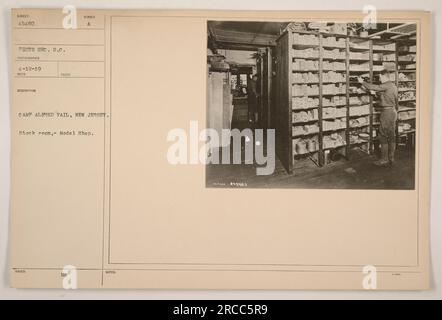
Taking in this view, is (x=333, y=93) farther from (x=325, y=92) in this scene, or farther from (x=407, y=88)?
(x=407, y=88)

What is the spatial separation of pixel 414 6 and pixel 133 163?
1156 millimetres

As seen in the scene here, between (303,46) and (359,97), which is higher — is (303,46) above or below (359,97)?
above

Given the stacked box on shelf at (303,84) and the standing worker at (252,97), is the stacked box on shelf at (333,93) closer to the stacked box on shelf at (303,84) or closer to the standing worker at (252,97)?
the stacked box on shelf at (303,84)

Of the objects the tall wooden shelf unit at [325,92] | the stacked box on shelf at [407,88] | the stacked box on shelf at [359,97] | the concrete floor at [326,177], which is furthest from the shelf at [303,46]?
the concrete floor at [326,177]

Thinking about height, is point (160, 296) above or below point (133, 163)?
below

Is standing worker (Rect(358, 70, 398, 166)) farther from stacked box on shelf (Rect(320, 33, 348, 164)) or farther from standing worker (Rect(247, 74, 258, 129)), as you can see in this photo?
standing worker (Rect(247, 74, 258, 129))

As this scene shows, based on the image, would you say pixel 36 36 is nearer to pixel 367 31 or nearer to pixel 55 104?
pixel 55 104

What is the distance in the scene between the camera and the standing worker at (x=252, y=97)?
1459 mm

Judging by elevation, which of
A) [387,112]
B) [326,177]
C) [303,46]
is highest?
[303,46]

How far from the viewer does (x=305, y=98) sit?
4.81ft

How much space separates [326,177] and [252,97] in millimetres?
392

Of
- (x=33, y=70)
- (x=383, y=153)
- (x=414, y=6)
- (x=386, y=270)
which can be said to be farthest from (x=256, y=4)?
(x=386, y=270)

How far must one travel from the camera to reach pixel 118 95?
146 centimetres

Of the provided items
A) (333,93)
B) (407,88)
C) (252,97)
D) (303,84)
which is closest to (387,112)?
(407,88)
